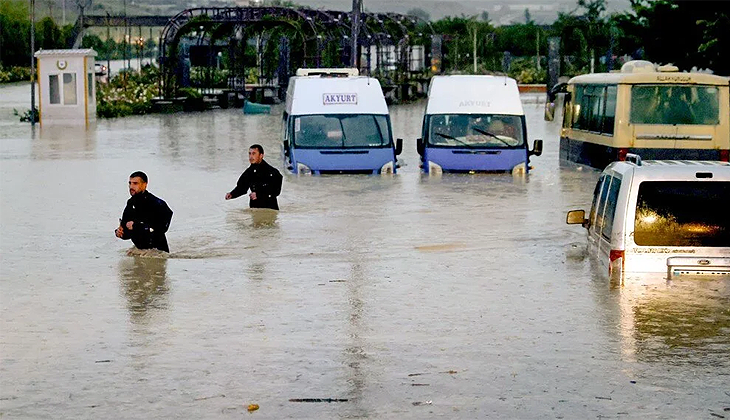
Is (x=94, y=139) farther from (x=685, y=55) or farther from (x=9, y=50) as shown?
(x=9, y=50)

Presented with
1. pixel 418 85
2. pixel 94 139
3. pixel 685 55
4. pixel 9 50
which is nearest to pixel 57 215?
pixel 94 139

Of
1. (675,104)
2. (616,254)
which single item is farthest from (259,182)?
(675,104)

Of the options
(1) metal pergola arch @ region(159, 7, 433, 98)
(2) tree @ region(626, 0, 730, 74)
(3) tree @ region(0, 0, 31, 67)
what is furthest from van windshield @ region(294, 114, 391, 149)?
(3) tree @ region(0, 0, 31, 67)

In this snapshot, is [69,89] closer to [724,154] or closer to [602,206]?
[724,154]

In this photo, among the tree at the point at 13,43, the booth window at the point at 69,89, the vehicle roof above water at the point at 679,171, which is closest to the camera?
the vehicle roof above water at the point at 679,171

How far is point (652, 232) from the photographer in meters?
14.1

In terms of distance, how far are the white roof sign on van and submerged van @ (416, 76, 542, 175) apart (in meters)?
1.66

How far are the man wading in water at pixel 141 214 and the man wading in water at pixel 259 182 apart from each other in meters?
3.55

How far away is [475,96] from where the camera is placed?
3102cm

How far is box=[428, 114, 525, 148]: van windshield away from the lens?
3058 centimetres

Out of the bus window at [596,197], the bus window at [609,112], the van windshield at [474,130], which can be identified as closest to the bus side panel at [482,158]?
the van windshield at [474,130]

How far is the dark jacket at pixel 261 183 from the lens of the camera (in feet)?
68.0

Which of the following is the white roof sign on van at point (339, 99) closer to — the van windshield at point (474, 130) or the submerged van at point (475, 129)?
the submerged van at point (475, 129)

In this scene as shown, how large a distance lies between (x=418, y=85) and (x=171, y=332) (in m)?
72.1
